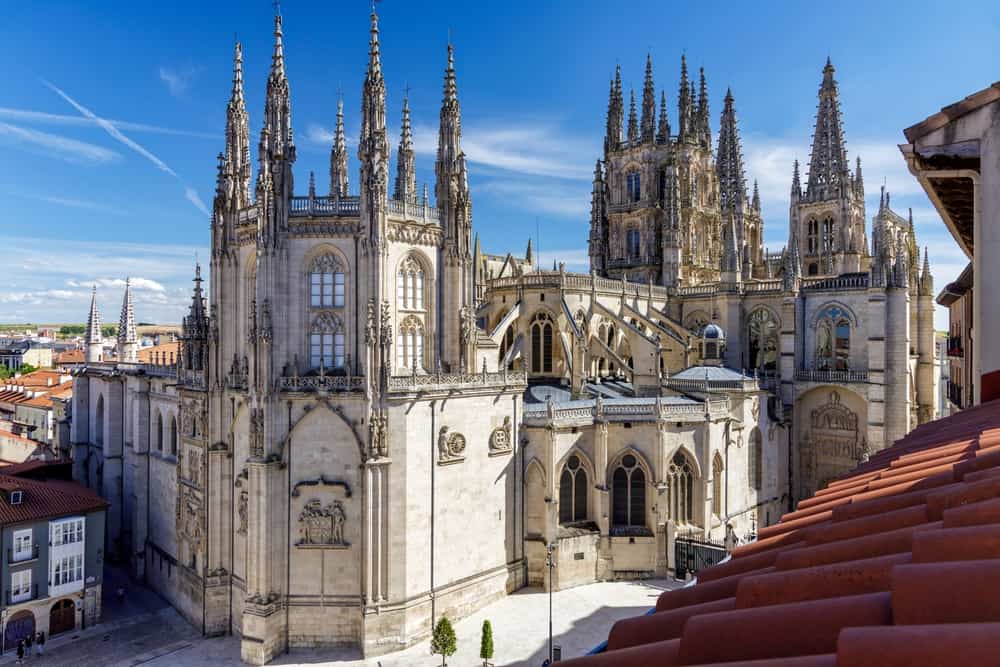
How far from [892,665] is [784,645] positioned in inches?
38.0

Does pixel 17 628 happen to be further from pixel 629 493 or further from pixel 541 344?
pixel 541 344

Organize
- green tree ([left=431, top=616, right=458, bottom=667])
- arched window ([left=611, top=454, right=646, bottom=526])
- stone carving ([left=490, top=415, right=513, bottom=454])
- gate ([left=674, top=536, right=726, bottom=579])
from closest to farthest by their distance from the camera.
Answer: green tree ([left=431, top=616, right=458, bottom=667]), stone carving ([left=490, top=415, right=513, bottom=454]), gate ([left=674, top=536, right=726, bottom=579]), arched window ([left=611, top=454, right=646, bottom=526])

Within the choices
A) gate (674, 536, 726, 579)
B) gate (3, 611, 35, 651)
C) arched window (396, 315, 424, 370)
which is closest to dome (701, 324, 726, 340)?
gate (674, 536, 726, 579)

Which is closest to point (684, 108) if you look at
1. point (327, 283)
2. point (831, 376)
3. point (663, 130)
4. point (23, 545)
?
point (663, 130)

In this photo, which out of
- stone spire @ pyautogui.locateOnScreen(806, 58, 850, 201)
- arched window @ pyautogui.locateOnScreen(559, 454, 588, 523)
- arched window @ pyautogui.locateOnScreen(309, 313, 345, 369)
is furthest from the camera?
stone spire @ pyautogui.locateOnScreen(806, 58, 850, 201)

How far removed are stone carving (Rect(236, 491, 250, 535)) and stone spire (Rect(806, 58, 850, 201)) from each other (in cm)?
5495

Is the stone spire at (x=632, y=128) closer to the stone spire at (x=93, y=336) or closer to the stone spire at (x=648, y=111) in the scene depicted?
the stone spire at (x=648, y=111)

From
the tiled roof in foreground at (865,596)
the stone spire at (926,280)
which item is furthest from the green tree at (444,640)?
the stone spire at (926,280)

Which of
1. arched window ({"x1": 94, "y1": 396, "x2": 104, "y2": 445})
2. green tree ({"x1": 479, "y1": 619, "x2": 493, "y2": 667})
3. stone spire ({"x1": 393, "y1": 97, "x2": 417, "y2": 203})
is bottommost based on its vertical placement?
green tree ({"x1": 479, "y1": 619, "x2": 493, "y2": 667})

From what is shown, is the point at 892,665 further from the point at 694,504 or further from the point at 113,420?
the point at 113,420

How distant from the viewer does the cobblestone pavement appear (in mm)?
26688

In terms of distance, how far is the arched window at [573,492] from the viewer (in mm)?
35469

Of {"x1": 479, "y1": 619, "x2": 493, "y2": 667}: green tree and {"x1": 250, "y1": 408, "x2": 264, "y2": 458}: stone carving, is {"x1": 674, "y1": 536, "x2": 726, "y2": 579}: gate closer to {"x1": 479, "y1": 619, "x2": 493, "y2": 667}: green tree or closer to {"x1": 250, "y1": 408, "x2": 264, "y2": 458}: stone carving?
{"x1": 479, "y1": 619, "x2": 493, "y2": 667}: green tree

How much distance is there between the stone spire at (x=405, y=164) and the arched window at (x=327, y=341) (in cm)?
737
